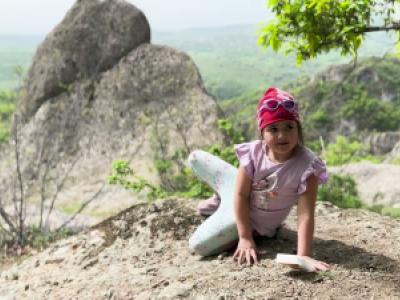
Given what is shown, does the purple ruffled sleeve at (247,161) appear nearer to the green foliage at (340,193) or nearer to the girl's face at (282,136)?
the girl's face at (282,136)

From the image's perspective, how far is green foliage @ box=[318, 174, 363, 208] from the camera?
8.57 meters

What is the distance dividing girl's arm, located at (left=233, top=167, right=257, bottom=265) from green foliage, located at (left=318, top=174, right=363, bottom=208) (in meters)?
4.96

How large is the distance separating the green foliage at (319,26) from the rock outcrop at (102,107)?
10.1 meters

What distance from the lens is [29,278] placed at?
15.7 feet

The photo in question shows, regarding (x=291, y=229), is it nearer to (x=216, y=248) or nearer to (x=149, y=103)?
(x=216, y=248)

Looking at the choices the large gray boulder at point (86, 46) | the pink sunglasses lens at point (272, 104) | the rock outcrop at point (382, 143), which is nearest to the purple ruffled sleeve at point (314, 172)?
the pink sunglasses lens at point (272, 104)

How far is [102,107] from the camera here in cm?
1828

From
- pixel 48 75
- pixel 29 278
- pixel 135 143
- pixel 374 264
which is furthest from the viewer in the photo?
pixel 48 75

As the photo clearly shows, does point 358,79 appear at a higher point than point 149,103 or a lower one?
lower

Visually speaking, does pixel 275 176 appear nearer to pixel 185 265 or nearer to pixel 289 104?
pixel 289 104

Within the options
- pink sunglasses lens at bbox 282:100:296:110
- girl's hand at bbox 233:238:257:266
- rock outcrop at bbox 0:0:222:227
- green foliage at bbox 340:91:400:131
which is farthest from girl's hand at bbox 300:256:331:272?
green foliage at bbox 340:91:400:131

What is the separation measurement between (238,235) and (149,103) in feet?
45.9

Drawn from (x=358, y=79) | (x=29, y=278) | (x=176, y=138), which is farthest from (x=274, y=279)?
(x=358, y=79)

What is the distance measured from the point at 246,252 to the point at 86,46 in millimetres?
17080
